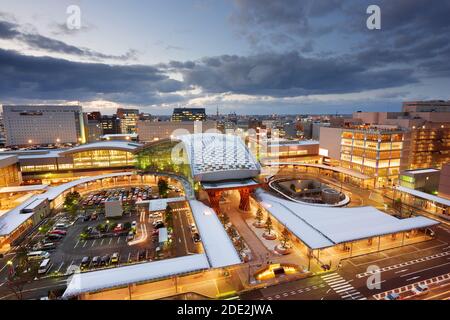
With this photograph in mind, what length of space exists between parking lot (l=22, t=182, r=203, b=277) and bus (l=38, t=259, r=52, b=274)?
26 cm

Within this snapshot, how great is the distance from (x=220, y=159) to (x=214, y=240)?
2304 centimetres

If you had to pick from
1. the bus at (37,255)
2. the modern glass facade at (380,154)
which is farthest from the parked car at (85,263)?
the modern glass facade at (380,154)

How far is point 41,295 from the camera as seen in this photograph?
2662cm

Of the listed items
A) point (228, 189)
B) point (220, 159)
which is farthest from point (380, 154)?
point (228, 189)

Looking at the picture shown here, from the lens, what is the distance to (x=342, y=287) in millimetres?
27031

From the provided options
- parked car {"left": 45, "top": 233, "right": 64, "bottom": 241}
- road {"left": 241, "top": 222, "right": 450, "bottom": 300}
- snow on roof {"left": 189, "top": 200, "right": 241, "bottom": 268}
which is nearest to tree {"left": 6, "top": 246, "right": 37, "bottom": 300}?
parked car {"left": 45, "top": 233, "right": 64, "bottom": 241}

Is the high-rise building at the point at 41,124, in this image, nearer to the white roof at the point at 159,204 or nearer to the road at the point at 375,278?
the white roof at the point at 159,204

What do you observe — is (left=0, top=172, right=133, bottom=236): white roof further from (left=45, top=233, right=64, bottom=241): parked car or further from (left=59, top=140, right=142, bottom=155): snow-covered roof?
(left=59, top=140, right=142, bottom=155): snow-covered roof

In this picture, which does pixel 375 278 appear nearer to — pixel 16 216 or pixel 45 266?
pixel 45 266

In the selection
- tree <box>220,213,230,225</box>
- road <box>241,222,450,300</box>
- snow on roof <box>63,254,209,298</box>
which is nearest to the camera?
snow on roof <box>63,254,209,298</box>

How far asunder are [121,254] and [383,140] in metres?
60.8

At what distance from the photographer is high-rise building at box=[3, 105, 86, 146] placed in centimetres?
12444
